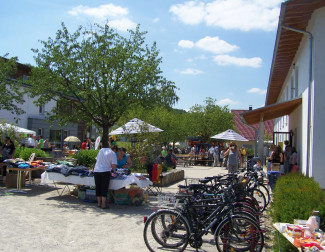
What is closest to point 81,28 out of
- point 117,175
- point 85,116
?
point 85,116

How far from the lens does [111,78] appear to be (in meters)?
11.3

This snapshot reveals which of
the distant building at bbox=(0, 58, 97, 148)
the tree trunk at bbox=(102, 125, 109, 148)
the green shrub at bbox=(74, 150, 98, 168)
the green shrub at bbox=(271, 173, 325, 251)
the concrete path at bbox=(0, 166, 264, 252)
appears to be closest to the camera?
the green shrub at bbox=(271, 173, 325, 251)

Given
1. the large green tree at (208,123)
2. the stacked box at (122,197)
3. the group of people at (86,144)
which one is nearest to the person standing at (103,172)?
the stacked box at (122,197)

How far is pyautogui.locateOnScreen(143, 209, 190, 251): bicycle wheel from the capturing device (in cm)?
539

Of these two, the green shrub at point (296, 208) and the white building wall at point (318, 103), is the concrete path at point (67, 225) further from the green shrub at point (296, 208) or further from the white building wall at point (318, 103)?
the white building wall at point (318, 103)

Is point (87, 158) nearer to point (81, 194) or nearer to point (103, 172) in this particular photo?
point (81, 194)

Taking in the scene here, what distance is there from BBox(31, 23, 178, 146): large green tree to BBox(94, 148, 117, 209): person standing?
244 cm

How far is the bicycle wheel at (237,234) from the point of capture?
16.8 ft

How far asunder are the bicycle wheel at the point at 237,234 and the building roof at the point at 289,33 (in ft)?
19.1

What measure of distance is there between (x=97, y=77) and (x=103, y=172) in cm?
356

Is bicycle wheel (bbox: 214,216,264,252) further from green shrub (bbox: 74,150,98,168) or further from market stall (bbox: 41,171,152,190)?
green shrub (bbox: 74,150,98,168)

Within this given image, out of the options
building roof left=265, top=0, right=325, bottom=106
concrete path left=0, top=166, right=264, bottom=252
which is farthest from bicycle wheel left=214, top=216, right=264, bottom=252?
building roof left=265, top=0, right=325, bottom=106

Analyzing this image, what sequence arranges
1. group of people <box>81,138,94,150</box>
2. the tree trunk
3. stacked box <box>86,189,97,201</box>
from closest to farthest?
stacked box <box>86,189,97,201</box> → the tree trunk → group of people <box>81,138,94,150</box>

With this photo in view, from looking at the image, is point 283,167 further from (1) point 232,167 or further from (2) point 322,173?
(2) point 322,173
